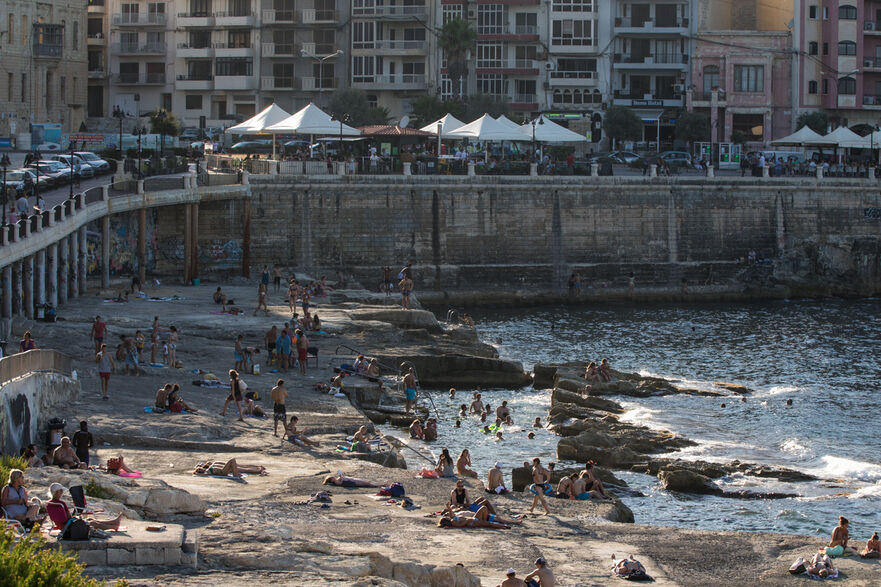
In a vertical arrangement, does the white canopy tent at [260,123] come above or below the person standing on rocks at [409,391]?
above

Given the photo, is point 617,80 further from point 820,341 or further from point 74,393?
point 74,393

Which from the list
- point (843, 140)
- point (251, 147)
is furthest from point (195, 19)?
point (843, 140)

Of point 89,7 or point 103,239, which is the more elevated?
point 89,7

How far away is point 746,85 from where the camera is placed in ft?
264

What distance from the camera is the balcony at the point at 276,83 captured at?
82.0 m

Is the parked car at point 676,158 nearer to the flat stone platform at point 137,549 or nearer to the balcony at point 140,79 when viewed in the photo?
the balcony at point 140,79

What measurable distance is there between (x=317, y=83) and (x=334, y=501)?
60534 mm

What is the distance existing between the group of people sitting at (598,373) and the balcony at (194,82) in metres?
46.2

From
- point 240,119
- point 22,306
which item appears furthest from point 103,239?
point 240,119

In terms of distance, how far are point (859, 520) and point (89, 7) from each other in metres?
66.6

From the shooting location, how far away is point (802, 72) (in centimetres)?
7969

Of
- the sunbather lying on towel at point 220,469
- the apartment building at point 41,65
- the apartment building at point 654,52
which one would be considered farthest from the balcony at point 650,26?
the sunbather lying on towel at point 220,469

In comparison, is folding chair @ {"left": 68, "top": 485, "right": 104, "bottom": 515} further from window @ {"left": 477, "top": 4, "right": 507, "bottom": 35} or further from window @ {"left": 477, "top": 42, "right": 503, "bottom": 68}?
window @ {"left": 477, "top": 42, "right": 503, "bottom": 68}

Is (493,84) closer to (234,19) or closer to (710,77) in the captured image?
(710,77)
